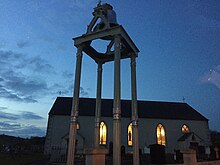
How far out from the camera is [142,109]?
38.3 m

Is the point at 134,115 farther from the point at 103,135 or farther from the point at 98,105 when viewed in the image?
the point at 103,135

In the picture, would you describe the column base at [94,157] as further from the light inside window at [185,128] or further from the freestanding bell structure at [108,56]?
the light inside window at [185,128]

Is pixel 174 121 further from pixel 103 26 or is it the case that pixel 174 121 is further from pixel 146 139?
pixel 103 26

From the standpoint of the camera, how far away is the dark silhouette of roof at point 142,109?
35.6m

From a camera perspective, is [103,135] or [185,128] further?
[185,128]

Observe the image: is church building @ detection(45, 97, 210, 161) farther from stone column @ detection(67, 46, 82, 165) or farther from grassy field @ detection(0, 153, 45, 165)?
stone column @ detection(67, 46, 82, 165)

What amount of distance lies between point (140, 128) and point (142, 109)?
4.50 meters

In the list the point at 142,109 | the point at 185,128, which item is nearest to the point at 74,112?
the point at 142,109

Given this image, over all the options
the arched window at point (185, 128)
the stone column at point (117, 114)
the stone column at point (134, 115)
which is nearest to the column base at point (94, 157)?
the stone column at point (117, 114)

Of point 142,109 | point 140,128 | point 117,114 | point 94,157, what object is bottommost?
point 94,157

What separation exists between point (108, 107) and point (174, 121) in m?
13.2

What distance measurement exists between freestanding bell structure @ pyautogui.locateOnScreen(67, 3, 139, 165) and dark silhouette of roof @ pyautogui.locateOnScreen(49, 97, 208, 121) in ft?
76.0

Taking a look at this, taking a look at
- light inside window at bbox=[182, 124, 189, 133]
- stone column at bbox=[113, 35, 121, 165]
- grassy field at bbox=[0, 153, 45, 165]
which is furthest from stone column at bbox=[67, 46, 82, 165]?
light inside window at bbox=[182, 124, 189, 133]

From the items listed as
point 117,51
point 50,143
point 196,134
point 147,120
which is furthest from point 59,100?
point 117,51
